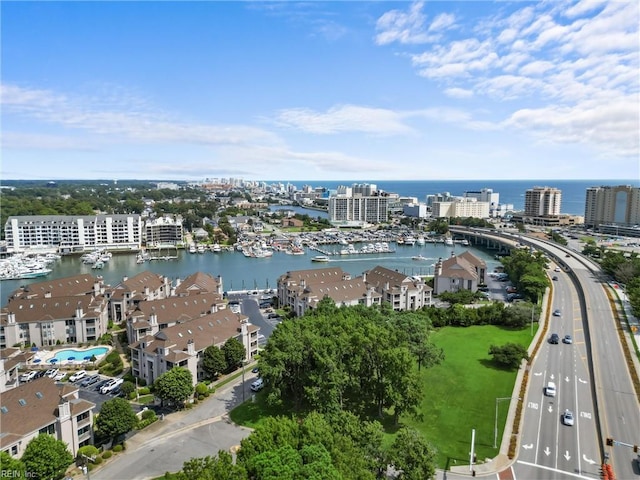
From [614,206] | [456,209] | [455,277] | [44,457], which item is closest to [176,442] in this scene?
[44,457]

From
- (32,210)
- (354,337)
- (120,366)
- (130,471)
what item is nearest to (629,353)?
(354,337)

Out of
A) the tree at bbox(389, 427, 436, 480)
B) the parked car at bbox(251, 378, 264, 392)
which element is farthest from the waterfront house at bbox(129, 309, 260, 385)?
the tree at bbox(389, 427, 436, 480)

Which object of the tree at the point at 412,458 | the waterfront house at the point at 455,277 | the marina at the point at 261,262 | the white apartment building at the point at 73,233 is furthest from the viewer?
the white apartment building at the point at 73,233

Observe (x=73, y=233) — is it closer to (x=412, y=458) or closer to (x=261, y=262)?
(x=261, y=262)

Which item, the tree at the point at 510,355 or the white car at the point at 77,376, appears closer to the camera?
the white car at the point at 77,376

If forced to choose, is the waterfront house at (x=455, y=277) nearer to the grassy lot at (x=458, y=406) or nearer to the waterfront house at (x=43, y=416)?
the grassy lot at (x=458, y=406)

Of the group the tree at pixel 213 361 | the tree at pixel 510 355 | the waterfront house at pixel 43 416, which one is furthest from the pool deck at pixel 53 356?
the tree at pixel 510 355

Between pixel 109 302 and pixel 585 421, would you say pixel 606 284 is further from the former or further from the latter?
pixel 109 302
